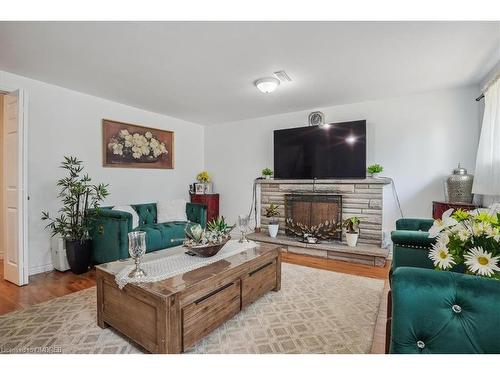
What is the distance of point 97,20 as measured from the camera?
1846mm

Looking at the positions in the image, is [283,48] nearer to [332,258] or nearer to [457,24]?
[457,24]

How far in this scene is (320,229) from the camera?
4043 mm

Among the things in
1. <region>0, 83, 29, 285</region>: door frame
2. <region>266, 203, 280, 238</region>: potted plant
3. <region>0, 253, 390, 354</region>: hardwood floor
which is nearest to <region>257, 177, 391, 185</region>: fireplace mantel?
<region>266, 203, 280, 238</region>: potted plant

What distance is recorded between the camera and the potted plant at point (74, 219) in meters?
3.04

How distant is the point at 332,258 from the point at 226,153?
2.87m

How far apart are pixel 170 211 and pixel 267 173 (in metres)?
1.78

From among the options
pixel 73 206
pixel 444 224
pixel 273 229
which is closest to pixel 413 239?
pixel 444 224

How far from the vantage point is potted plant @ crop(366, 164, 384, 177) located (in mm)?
3705

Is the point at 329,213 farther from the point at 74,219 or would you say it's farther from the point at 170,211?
the point at 74,219

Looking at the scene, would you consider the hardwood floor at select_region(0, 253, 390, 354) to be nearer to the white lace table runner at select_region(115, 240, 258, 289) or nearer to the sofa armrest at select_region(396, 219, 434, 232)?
the sofa armrest at select_region(396, 219, 434, 232)

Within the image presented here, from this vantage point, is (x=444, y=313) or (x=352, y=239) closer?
(x=444, y=313)

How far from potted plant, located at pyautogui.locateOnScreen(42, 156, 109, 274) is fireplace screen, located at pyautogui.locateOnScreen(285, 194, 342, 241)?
2822mm
